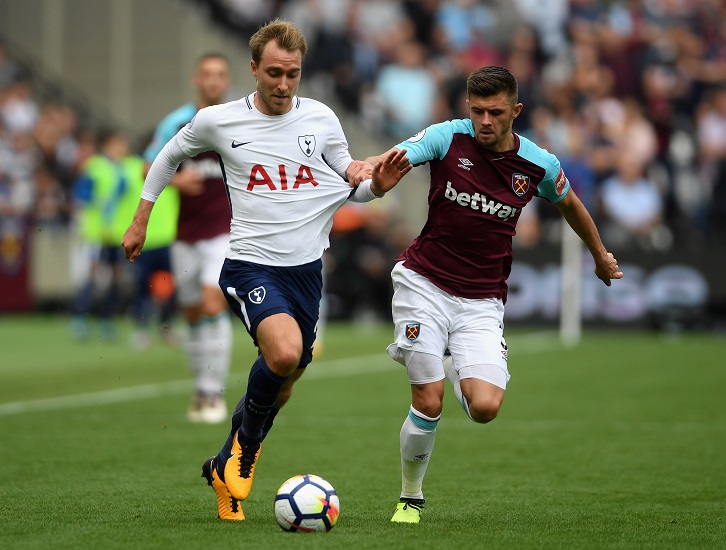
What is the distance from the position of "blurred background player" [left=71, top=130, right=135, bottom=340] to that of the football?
12496 millimetres

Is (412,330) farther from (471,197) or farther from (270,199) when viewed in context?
(270,199)

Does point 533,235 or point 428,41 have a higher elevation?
point 428,41

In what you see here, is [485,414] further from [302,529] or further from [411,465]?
[302,529]

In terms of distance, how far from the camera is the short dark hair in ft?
21.2

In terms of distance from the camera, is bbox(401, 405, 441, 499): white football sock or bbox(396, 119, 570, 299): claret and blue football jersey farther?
bbox(396, 119, 570, 299): claret and blue football jersey

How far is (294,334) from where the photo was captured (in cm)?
636

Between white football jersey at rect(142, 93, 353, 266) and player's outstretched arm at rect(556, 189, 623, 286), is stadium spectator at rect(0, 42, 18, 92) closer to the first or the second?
white football jersey at rect(142, 93, 353, 266)

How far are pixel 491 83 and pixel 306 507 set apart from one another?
2.26m

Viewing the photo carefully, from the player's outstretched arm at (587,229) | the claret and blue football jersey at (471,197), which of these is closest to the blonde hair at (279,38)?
the claret and blue football jersey at (471,197)

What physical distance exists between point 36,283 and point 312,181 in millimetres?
17586

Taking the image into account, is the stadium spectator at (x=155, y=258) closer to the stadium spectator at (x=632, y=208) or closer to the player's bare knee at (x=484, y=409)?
the player's bare knee at (x=484, y=409)

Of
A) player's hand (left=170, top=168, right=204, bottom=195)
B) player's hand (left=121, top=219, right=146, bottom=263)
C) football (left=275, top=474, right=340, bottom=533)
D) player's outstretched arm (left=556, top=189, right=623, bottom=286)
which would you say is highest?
player's hand (left=170, top=168, right=204, bottom=195)

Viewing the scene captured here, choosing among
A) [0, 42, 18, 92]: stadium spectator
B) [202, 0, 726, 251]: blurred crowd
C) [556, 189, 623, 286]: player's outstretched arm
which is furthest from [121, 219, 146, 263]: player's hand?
[0, 42, 18, 92]: stadium spectator

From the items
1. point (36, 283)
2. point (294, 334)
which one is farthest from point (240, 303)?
point (36, 283)
